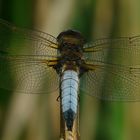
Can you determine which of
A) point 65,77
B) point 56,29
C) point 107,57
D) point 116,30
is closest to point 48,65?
point 65,77

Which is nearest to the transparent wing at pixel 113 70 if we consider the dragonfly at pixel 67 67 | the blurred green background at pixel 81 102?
the dragonfly at pixel 67 67

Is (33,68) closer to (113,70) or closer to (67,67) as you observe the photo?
(67,67)

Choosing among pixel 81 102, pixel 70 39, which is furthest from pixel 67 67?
pixel 81 102

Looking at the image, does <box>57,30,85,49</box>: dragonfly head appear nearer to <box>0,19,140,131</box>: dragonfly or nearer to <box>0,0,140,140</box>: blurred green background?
<box>0,19,140,131</box>: dragonfly

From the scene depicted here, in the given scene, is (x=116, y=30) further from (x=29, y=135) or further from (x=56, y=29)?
(x=29, y=135)

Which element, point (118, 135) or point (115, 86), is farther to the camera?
point (118, 135)

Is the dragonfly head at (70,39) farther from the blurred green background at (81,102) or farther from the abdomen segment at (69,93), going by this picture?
the blurred green background at (81,102)
